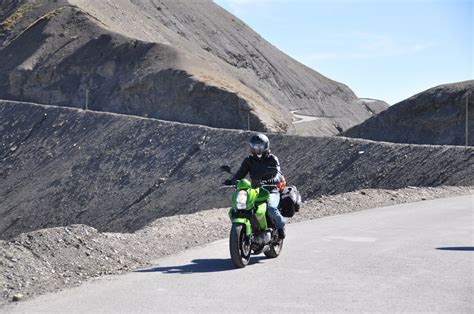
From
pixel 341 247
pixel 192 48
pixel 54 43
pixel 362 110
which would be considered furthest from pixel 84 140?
pixel 362 110

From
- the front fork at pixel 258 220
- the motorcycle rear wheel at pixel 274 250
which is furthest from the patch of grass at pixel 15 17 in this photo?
the front fork at pixel 258 220

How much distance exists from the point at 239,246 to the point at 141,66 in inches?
2230

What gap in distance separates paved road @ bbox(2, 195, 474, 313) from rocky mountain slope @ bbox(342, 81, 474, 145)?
38.3 meters

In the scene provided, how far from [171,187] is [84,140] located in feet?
36.4

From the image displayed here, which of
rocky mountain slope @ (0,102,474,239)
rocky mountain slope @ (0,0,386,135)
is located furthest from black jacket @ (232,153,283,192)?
rocky mountain slope @ (0,0,386,135)

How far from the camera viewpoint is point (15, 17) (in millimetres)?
84000

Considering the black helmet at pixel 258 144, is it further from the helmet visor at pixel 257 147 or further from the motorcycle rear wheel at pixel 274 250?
the motorcycle rear wheel at pixel 274 250

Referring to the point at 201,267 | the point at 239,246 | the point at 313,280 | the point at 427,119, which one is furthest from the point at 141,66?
the point at 313,280

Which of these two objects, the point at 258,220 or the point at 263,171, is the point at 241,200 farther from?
the point at 263,171

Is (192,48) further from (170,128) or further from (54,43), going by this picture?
(170,128)

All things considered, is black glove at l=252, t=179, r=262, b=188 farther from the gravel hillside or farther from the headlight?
the gravel hillside

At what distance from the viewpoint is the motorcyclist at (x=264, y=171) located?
40.9 feet

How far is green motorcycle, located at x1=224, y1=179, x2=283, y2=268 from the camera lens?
463 inches

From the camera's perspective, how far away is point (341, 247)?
13.7m
